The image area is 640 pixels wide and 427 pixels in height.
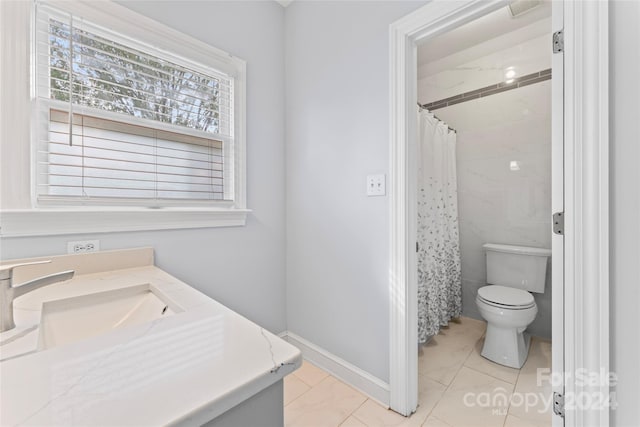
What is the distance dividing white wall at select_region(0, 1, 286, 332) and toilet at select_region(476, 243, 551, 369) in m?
1.51

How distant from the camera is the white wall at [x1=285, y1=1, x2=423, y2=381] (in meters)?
1.50

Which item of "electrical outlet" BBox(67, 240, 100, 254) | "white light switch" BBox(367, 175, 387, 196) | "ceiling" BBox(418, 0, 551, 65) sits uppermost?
"ceiling" BBox(418, 0, 551, 65)

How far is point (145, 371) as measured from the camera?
491mm

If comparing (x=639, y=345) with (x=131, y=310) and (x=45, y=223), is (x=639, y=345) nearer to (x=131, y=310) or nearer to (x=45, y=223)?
(x=131, y=310)

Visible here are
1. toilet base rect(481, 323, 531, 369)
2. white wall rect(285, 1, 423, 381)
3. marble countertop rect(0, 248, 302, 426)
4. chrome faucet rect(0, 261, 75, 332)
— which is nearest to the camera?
marble countertop rect(0, 248, 302, 426)

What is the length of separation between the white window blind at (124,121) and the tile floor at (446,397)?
1.28 meters

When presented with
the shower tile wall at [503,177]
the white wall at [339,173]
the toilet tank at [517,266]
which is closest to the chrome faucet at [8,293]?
the white wall at [339,173]

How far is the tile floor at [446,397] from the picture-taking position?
4.53 ft

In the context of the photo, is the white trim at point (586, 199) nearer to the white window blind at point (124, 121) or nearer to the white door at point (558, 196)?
the white door at point (558, 196)

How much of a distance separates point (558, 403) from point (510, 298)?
107cm

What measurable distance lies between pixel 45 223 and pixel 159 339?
0.95 m

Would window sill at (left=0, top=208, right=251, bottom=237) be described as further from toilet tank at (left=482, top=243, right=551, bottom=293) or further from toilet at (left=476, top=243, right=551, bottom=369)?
toilet tank at (left=482, top=243, right=551, bottom=293)

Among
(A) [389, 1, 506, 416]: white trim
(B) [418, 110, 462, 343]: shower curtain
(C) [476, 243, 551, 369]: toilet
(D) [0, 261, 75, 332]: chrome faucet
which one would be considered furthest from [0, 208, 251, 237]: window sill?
(C) [476, 243, 551, 369]: toilet

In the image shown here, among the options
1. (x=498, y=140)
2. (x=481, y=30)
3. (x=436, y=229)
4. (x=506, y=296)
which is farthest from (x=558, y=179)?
(x=481, y=30)
